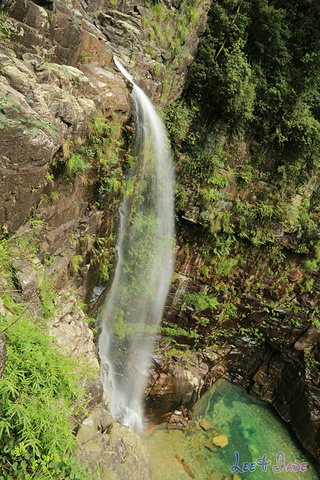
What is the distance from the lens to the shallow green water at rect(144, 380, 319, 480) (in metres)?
8.50

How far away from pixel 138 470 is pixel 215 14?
12.0 m

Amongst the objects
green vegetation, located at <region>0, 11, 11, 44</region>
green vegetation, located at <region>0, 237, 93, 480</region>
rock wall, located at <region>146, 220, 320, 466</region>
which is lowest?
rock wall, located at <region>146, 220, 320, 466</region>

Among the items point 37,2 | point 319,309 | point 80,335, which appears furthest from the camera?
point 319,309

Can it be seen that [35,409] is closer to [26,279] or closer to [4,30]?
[26,279]

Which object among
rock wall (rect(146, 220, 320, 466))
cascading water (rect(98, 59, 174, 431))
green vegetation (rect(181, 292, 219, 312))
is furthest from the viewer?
green vegetation (rect(181, 292, 219, 312))

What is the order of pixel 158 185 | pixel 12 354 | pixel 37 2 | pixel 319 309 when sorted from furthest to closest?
pixel 319 309 < pixel 158 185 < pixel 37 2 < pixel 12 354

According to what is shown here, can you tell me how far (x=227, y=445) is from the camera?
950 cm

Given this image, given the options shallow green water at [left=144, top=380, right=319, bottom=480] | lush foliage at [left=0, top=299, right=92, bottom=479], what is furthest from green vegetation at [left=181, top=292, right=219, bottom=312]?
lush foliage at [left=0, top=299, right=92, bottom=479]

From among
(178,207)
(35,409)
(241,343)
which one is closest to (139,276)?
(178,207)

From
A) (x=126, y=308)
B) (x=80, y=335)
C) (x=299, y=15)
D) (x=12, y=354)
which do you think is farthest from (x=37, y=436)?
(x=299, y=15)

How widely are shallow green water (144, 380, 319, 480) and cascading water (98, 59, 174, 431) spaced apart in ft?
4.06

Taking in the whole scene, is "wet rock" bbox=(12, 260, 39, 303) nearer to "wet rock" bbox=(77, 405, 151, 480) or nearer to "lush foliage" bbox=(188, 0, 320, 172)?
"wet rock" bbox=(77, 405, 151, 480)

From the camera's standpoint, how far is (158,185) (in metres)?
9.12

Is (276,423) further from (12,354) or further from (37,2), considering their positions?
(37,2)
